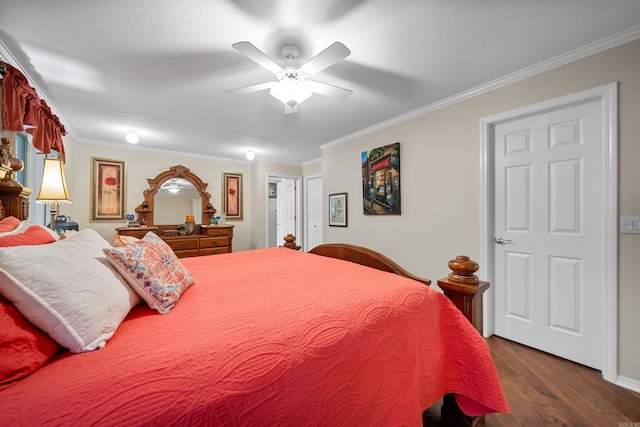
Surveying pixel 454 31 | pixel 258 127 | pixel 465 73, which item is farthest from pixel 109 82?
pixel 465 73

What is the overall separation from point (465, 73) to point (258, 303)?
2.37m

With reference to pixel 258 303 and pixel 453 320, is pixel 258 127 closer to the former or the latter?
pixel 258 303

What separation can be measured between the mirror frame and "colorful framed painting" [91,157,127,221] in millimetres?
275

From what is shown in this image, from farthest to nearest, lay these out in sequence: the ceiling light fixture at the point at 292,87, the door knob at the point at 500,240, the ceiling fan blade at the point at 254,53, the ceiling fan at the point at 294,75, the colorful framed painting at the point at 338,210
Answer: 1. the colorful framed painting at the point at 338,210
2. the door knob at the point at 500,240
3. the ceiling light fixture at the point at 292,87
4. the ceiling fan at the point at 294,75
5. the ceiling fan blade at the point at 254,53

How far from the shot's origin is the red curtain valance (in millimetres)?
1593

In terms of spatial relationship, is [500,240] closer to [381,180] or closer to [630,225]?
[630,225]

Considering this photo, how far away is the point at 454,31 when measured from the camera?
1553 mm

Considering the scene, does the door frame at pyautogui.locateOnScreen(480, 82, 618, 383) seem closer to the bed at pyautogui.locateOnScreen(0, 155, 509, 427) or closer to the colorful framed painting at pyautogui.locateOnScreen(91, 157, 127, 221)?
the bed at pyautogui.locateOnScreen(0, 155, 509, 427)

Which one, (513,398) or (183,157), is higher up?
(183,157)

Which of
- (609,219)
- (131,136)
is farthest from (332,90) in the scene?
(131,136)

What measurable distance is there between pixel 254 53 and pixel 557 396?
112 inches

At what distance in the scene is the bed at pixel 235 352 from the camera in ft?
1.78

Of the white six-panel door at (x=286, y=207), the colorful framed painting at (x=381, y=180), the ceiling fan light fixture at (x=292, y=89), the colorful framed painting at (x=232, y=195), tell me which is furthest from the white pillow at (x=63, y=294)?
the white six-panel door at (x=286, y=207)

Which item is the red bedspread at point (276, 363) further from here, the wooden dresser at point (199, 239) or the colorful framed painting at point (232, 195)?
the colorful framed painting at point (232, 195)
